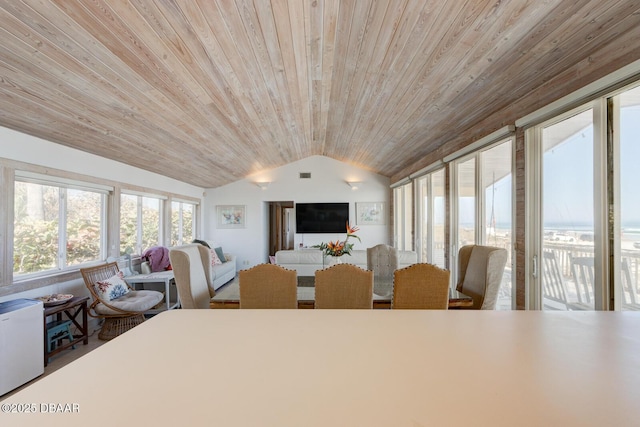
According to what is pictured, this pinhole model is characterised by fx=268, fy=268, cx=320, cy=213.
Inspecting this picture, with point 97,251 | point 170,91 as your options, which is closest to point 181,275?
point 170,91

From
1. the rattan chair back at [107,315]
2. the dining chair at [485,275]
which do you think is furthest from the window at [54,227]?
the dining chair at [485,275]

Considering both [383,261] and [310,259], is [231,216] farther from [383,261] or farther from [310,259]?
[383,261]

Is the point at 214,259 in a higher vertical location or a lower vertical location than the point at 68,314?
higher

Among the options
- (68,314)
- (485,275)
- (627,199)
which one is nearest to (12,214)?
(68,314)

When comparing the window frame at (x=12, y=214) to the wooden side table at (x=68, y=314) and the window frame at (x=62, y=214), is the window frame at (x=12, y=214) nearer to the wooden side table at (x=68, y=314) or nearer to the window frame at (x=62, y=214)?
the window frame at (x=62, y=214)

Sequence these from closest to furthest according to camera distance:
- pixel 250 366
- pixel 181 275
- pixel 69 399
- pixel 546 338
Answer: pixel 69 399 → pixel 250 366 → pixel 546 338 → pixel 181 275

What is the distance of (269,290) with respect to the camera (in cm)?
181

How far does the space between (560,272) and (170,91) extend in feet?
11.6

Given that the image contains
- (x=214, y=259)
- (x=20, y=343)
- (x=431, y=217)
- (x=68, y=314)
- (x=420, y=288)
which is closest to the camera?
(x=420, y=288)

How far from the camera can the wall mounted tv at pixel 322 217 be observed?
668cm

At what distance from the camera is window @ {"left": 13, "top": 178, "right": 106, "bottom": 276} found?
272 centimetres

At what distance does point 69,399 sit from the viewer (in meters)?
0.48

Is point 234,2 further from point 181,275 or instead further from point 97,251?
point 97,251

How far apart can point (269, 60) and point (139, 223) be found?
3.61 meters
